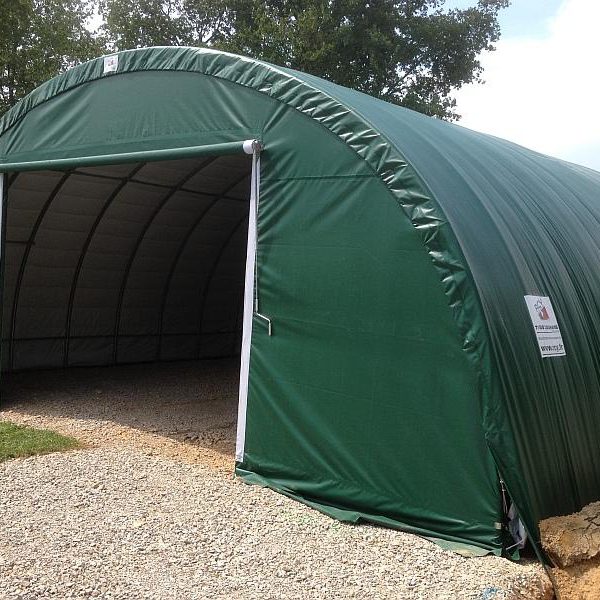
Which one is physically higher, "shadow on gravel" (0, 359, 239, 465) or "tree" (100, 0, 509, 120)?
"tree" (100, 0, 509, 120)

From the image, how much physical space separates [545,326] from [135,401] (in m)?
6.38

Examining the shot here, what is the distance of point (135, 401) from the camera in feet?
34.4

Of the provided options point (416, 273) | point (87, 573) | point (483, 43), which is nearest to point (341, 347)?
point (416, 273)

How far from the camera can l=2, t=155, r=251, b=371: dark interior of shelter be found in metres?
11.1

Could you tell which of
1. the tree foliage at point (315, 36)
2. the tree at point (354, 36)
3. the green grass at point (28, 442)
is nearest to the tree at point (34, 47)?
the tree foliage at point (315, 36)

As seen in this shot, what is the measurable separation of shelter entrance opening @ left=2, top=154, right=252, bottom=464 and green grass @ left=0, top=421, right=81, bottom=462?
9.03ft

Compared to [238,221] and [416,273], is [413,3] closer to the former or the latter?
[238,221]

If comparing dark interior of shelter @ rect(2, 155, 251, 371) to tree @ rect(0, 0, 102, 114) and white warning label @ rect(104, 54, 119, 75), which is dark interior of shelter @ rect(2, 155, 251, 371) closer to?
white warning label @ rect(104, 54, 119, 75)

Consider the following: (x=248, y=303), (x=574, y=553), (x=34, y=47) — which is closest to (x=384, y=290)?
(x=248, y=303)

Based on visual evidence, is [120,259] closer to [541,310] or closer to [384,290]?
[384,290]

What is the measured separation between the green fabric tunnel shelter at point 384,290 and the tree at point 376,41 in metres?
16.2

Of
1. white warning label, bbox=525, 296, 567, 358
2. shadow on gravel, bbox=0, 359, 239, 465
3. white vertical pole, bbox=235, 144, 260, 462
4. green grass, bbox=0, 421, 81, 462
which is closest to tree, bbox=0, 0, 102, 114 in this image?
shadow on gravel, bbox=0, 359, 239, 465

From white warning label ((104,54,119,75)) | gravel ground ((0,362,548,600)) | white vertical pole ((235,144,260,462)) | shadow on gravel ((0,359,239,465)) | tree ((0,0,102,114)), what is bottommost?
shadow on gravel ((0,359,239,465))

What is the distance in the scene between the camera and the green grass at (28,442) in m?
7.35
